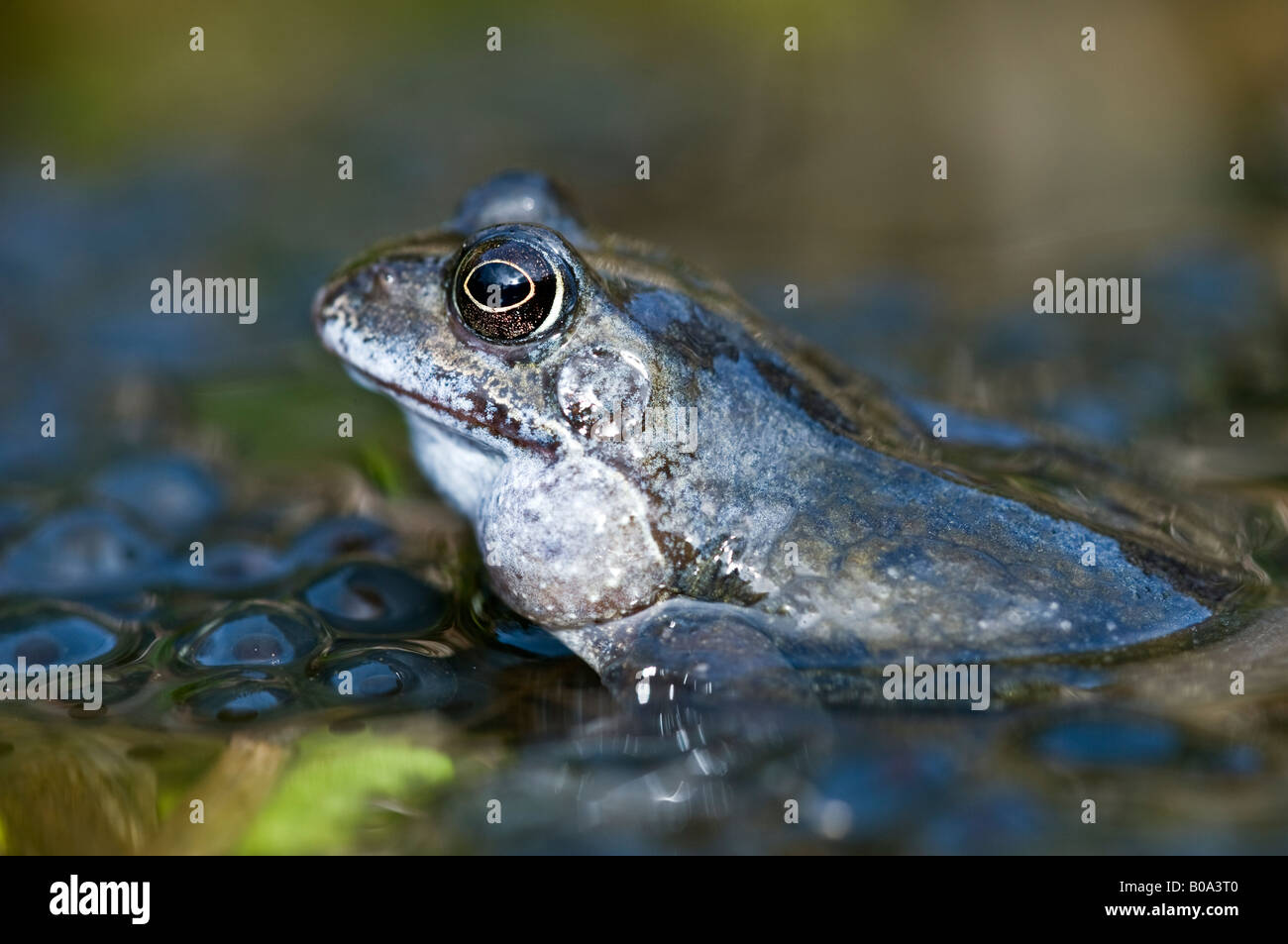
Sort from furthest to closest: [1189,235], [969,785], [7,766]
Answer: [1189,235] < [7,766] < [969,785]

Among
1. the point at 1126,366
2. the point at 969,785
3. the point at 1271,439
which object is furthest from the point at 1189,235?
the point at 969,785

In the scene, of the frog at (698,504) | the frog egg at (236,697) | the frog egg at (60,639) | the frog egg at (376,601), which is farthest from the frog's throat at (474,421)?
the frog egg at (60,639)

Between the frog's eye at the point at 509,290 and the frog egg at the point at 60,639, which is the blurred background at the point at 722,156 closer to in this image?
the frog egg at the point at 60,639

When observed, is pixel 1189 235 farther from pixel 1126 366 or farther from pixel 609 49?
→ pixel 609 49

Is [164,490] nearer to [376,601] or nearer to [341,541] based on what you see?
[341,541]

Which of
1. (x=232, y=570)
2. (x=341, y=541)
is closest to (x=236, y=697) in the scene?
(x=232, y=570)

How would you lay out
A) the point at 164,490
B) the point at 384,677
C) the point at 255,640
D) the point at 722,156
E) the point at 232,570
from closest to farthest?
the point at 384,677 → the point at 255,640 → the point at 232,570 → the point at 164,490 → the point at 722,156

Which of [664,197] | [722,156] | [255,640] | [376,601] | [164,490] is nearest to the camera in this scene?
[255,640]

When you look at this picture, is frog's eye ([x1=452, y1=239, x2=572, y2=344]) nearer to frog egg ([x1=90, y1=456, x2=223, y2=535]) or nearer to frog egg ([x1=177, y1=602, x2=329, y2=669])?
frog egg ([x1=177, y1=602, x2=329, y2=669])
